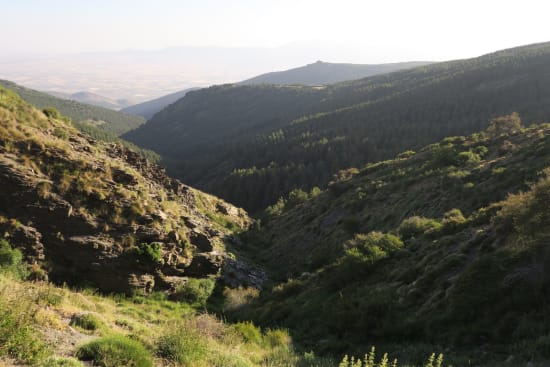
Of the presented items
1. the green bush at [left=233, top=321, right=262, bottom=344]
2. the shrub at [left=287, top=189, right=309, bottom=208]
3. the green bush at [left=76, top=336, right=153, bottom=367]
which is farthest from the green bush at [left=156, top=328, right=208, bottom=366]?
the shrub at [left=287, top=189, right=309, bottom=208]

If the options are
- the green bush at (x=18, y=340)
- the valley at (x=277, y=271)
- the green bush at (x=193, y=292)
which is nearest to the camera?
the green bush at (x=18, y=340)

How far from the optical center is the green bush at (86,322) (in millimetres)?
9804

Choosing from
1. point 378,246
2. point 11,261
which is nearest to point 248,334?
point 378,246

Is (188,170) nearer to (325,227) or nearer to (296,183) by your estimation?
(296,183)

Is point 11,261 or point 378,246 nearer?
point 11,261

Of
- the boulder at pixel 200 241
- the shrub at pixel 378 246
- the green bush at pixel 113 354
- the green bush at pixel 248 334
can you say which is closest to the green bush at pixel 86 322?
the green bush at pixel 113 354

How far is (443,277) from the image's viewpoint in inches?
552

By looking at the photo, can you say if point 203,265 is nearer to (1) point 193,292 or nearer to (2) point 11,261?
(1) point 193,292

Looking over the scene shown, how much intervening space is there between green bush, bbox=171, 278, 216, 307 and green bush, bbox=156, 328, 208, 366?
39.2 feet

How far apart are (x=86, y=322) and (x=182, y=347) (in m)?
3.15

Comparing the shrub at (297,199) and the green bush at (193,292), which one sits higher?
the green bush at (193,292)

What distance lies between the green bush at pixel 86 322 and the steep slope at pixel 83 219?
9.12m

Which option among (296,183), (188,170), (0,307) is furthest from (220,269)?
(188,170)

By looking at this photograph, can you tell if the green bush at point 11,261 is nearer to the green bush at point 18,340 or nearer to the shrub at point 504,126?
the green bush at point 18,340
